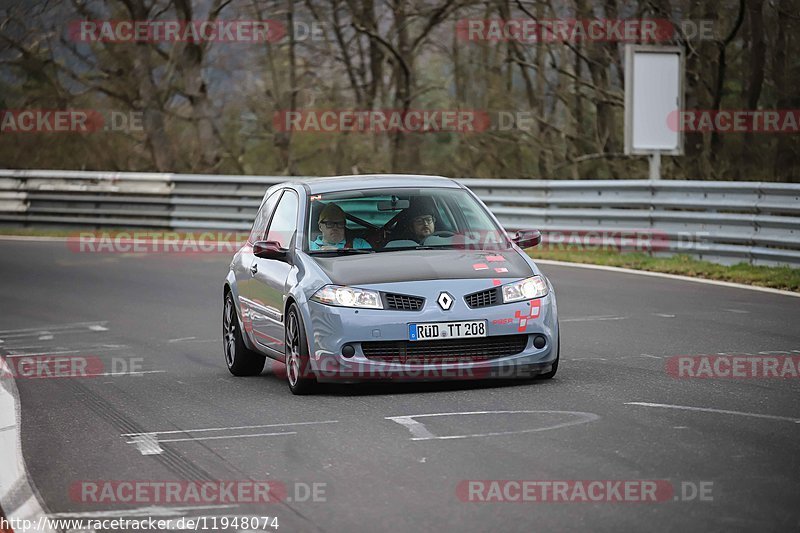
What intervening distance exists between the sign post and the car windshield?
1274 cm

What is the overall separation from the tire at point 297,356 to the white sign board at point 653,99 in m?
14.0

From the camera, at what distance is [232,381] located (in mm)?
11656

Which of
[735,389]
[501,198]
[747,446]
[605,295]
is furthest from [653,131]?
[747,446]

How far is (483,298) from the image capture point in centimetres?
1011

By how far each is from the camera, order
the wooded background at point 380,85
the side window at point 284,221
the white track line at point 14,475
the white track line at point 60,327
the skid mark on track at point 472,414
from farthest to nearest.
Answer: the wooded background at point 380,85 → the white track line at point 60,327 → the side window at point 284,221 → the skid mark on track at point 472,414 → the white track line at point 14,475

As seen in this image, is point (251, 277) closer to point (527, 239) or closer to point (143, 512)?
point (527, 239)

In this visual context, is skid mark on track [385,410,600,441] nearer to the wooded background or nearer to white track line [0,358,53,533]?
white track line [0,358,53,533]

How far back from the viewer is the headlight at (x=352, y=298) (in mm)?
10023

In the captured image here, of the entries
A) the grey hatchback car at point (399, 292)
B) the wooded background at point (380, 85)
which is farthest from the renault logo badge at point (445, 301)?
the wooded background at point (380, 85)

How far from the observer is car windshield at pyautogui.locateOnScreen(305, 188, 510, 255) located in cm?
1096

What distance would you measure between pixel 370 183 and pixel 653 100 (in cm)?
1363

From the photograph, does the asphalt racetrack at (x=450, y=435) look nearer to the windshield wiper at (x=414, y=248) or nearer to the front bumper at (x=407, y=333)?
the front bumper at (x=407, y=333)

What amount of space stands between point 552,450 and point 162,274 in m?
14.7

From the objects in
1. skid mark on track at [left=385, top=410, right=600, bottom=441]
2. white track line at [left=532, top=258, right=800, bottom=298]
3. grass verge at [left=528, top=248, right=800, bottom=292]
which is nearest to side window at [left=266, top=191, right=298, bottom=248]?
skid mark on track at [left=385, top=410, right=600, bottom=441]
